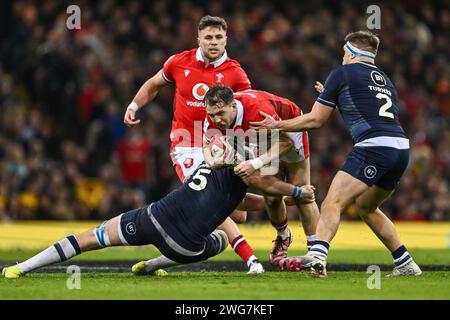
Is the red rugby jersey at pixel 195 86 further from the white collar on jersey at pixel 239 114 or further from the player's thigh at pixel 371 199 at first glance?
the player's thigh at pixel 371 199

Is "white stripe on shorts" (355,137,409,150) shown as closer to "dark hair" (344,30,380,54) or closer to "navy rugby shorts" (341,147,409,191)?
"navy rugby shorts" (341,147,409,191)

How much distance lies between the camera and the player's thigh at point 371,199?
10469 millimetres

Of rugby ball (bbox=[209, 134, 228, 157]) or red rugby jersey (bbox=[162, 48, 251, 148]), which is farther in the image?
red rugby jersey (bbox=[162, 48, 251, 148])

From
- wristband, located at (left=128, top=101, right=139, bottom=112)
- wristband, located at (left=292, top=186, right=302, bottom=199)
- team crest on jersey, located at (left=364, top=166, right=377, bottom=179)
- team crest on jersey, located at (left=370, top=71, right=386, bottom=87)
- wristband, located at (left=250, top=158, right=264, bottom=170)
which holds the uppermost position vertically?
team crest on jersey, located at (left=370, top=71, right=386, bottom=87)

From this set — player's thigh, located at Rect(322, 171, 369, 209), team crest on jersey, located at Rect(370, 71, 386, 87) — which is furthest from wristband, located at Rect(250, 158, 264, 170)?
team crest on jersey, located at Rect(370, 71, 386, 87)

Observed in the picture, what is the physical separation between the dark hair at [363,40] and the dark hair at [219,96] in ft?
4.49

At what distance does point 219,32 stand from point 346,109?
205cm

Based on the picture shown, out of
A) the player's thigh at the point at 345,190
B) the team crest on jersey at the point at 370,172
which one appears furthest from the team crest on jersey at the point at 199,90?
the team crest on jersey at the point at 370,172

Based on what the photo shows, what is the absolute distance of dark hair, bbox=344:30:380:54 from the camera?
10406 millimetres

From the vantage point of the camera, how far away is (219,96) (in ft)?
33.1

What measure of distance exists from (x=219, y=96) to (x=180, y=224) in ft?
4.18
